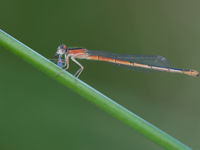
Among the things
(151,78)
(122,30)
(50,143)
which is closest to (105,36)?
(122,30)

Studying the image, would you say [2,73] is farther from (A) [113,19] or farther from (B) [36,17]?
(A) [113,19]

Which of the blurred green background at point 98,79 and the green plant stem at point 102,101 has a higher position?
the blurred green background at point 98,79

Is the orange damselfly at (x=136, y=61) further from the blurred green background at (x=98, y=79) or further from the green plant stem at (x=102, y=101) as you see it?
the green plant stem at (x=102, y=101)

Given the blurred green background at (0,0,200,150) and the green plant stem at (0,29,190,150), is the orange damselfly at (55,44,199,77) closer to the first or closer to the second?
the blurred green background at (0,0,200,150)

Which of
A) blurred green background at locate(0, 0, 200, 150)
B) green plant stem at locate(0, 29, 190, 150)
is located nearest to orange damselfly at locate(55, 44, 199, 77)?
blurred green background at locate(0, 0, 200, 150)

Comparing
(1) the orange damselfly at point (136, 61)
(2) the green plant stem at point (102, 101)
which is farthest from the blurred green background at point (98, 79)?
(2) the green plant stem at point (102, 101)
